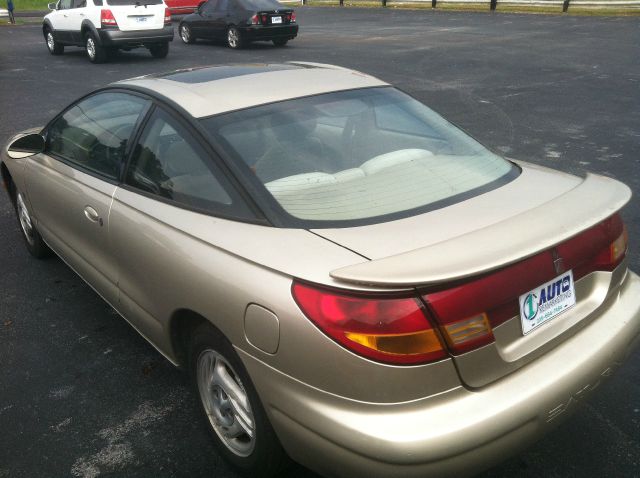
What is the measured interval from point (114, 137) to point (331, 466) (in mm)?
2222

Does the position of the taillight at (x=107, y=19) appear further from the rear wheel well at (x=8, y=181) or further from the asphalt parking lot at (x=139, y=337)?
the rear wheel well at (x=8, y=181)

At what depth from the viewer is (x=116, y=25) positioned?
14953 mm

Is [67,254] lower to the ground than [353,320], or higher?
lower

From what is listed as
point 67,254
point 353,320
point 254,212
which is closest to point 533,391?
point 353,320

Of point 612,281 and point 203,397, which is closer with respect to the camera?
point 612,281

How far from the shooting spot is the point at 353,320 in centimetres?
192

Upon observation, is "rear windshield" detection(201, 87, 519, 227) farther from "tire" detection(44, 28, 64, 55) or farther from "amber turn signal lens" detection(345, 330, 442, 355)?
"tire" detection(44, 28, 64, 55)

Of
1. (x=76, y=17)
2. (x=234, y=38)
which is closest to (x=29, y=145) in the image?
(x=76, y=17)

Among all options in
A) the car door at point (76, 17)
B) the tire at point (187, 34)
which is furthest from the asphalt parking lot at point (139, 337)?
the tire at point (187, 34)

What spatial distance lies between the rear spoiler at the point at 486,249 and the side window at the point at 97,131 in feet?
5.93

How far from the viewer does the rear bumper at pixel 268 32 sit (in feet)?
57.3

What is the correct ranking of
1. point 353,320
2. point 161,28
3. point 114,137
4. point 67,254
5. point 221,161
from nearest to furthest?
point 353,320 < point 221,161 < point 114,137 < point 67,254 < point 161,28

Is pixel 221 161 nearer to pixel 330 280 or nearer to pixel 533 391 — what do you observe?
pixel 330 280

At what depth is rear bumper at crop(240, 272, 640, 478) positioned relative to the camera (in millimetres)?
1867
